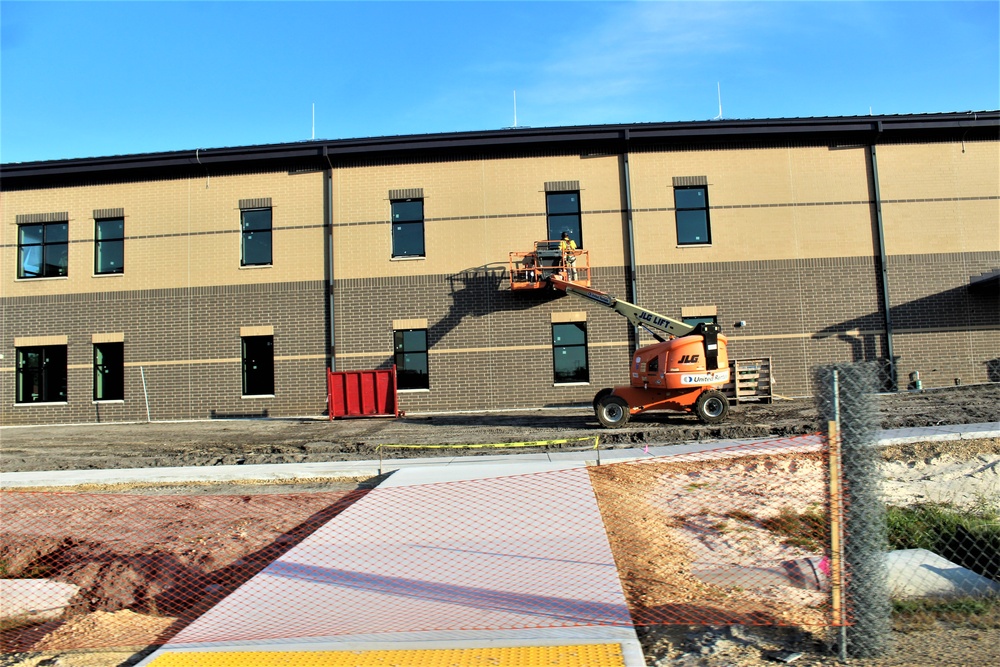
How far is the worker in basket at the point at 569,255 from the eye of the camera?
2014 centimetres

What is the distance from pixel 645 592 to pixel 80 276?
2371 cm

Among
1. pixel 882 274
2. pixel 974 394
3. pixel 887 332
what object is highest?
pixel 882 274

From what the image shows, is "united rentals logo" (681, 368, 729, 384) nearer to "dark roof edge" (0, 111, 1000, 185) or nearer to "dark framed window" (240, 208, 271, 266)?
"dark roof edge" (0, 111, 1000, 185)

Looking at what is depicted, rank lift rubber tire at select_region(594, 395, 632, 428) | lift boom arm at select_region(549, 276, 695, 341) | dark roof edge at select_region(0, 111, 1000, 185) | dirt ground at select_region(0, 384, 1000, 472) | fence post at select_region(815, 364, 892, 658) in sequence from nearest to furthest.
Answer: fence post at select_region(815, 364, 892, 658) → dirt ground at select_region(0, 384, 1000, 472) → lift rubber tire at select_region(594, 395, 632, 428) → lift boom arm at select_region(549, 276, 695, 341) → dark roof edge at select_region(0, 111, 1000, 185)

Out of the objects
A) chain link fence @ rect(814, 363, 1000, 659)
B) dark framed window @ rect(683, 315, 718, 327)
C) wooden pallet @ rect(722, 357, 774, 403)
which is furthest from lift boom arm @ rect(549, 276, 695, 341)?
chain link fence @ rect(814, 363, 1000, 659)

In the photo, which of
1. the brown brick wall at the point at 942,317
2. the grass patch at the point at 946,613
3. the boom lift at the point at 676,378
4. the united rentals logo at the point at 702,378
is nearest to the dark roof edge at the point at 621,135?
the brown brick wall at the point at 942,317

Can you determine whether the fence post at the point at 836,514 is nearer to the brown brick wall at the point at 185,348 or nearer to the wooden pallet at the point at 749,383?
the wooden pallet at the point at 749,383

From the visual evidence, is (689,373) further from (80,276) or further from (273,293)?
(80,276)

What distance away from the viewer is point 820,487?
29.8 feet

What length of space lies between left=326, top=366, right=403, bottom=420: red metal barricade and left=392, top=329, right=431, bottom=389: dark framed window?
1.70m

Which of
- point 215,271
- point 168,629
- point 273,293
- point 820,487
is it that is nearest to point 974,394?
point 820,487

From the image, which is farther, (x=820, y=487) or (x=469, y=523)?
(x=820, y=487)

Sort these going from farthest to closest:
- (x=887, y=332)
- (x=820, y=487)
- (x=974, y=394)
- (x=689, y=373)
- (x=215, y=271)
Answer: (x=215, y=271)
(x=887, y=332)
(x=974, y=394)
(x=689, y=373)
(x=820, y=487)

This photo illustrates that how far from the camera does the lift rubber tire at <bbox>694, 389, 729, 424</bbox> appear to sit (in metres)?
14.6
